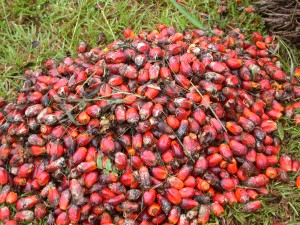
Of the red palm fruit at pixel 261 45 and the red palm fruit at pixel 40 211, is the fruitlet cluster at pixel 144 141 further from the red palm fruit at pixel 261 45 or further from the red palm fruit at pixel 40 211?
the red palm fruit at pixel 261 45

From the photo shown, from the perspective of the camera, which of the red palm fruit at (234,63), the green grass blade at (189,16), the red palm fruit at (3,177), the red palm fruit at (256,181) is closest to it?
the red palm fruit at (256,181)

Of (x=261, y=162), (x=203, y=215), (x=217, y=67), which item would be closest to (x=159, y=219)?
(x=203, y=215)

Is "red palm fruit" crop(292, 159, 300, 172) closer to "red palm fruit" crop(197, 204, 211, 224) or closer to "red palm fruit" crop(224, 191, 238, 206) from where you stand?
"red palm fruit" crop(224, 191, 238, 206)

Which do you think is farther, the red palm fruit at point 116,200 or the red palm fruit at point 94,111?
the red palm fruit at point 94,111

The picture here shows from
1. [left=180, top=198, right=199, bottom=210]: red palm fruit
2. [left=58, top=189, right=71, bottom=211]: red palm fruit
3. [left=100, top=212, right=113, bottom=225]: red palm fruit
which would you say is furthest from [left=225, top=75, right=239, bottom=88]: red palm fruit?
[left=58, top=189, right=71, bottom=211]: red palm fruit

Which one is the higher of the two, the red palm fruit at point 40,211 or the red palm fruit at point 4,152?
the red palm fruit at point 4,152

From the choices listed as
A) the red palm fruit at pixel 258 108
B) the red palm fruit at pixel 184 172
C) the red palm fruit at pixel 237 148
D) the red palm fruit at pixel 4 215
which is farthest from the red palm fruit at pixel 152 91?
the red palm fruit at pixel 4 215
